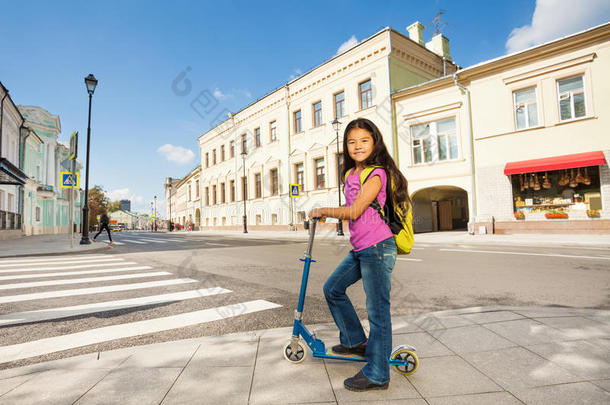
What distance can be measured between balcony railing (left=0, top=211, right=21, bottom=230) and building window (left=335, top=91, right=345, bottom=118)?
2211 centimetres

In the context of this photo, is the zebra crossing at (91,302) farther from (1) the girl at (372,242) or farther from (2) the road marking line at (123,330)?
(1) the girl at (372,242)

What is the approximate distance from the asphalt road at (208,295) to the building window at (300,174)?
18205mm

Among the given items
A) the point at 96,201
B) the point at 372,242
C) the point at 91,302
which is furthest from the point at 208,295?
the point at 96,201

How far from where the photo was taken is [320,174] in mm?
24797

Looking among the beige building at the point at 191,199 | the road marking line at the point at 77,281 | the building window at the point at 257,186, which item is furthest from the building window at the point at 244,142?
the road marking line at the point at 77,281

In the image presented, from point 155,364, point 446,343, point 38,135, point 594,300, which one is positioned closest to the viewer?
point 155,364

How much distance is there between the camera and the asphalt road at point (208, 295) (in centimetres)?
345

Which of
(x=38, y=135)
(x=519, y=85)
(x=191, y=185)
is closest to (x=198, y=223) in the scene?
(x=191, y=185)

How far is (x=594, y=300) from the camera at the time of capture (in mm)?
4332

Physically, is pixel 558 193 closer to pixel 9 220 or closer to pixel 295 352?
pixel 295 352

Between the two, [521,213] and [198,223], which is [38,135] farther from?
[521,213]

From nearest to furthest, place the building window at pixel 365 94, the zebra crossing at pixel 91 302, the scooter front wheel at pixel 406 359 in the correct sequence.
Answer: the scooter front wheel at pixel 406 359 → the zebra crossing at pixel 91 302 → the building window at pixel 365 94

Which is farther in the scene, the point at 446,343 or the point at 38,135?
the point at 38,135

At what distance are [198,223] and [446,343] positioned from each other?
45.2m
